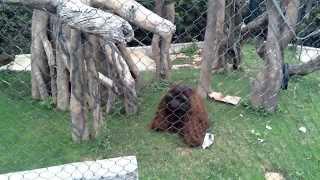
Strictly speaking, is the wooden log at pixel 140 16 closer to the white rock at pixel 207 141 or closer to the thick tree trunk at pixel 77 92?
the thick tree trunk at pixel 77 92

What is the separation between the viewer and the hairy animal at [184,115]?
420cm

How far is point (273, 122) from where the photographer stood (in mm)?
4605

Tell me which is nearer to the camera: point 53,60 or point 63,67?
point 63,67

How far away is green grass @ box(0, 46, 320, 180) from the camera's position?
13.0 feet

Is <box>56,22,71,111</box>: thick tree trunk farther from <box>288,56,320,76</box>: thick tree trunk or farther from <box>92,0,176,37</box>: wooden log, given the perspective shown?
<box>288,56,320,76</box>: thick tree trunk

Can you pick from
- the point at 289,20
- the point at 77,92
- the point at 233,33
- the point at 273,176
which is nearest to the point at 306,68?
the point at 289,20

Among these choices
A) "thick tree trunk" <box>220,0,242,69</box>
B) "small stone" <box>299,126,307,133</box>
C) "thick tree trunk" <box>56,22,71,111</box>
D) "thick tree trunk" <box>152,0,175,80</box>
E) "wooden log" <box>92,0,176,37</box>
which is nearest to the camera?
"wooden log" <box>92,0,176,37</box>

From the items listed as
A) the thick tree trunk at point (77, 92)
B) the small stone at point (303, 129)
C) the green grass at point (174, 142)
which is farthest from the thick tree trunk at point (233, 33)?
the thick tree trunk at point (77, 92)

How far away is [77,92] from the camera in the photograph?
3.92 meters

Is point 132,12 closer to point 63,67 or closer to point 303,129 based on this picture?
point 63,67

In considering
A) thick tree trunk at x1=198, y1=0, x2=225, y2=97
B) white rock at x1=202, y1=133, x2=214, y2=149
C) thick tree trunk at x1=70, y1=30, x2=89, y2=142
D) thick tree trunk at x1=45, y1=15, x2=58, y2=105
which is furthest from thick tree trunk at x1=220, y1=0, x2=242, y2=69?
thick tree trunk at x1=70, y1=30, x2=89, y2=142

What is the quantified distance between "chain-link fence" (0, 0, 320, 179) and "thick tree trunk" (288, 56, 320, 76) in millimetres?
11

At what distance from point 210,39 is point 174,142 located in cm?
92

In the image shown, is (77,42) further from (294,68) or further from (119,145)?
(294,68)
